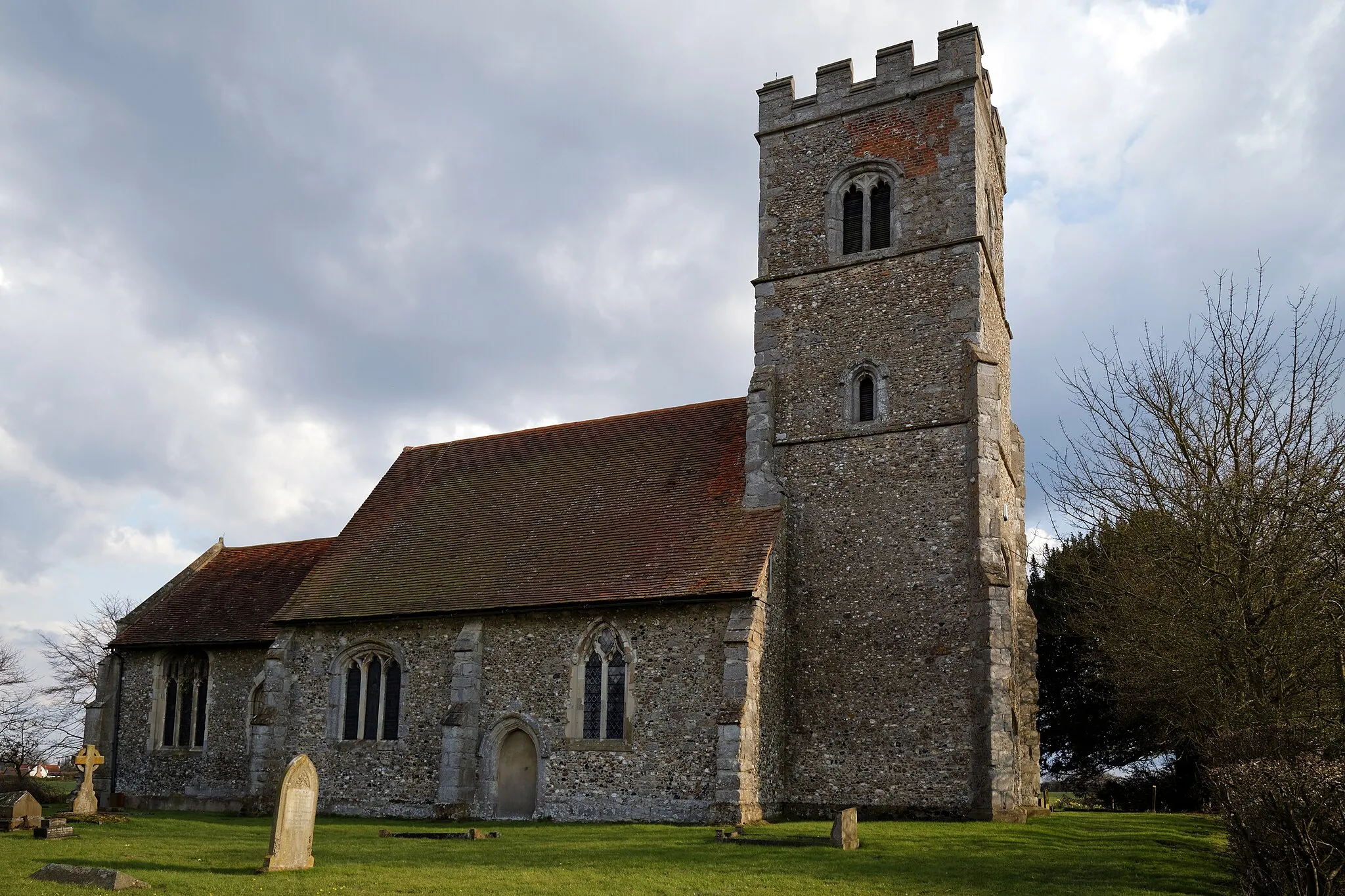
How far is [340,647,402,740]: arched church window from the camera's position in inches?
892

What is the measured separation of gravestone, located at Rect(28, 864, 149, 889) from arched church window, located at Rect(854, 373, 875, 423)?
1480 cm

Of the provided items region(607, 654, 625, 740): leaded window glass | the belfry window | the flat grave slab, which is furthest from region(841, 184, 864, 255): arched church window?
the flat grave slab

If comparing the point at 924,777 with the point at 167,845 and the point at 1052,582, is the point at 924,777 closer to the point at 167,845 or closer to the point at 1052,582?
the point at 167,845

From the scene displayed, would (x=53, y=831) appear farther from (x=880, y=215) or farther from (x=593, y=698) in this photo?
(x=880, y=215)

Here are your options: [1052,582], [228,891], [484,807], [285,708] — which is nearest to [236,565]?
[285,708]

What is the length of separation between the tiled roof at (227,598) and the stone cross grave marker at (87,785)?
551 centimetres

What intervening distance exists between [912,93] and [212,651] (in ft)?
69.1

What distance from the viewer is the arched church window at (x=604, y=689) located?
797 inches

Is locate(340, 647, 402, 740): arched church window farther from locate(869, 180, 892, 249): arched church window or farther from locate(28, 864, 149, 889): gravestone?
locate(869, 180, 892, 249): arched church window

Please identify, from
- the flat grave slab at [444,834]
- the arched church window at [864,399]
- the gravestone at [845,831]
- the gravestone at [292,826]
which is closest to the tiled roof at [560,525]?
the arched church window at [864,399]

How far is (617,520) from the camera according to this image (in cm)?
2258

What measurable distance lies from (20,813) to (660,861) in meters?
11.0

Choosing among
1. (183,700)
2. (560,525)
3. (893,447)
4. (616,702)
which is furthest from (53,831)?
(893,447)

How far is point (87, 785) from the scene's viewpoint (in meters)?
20.4
